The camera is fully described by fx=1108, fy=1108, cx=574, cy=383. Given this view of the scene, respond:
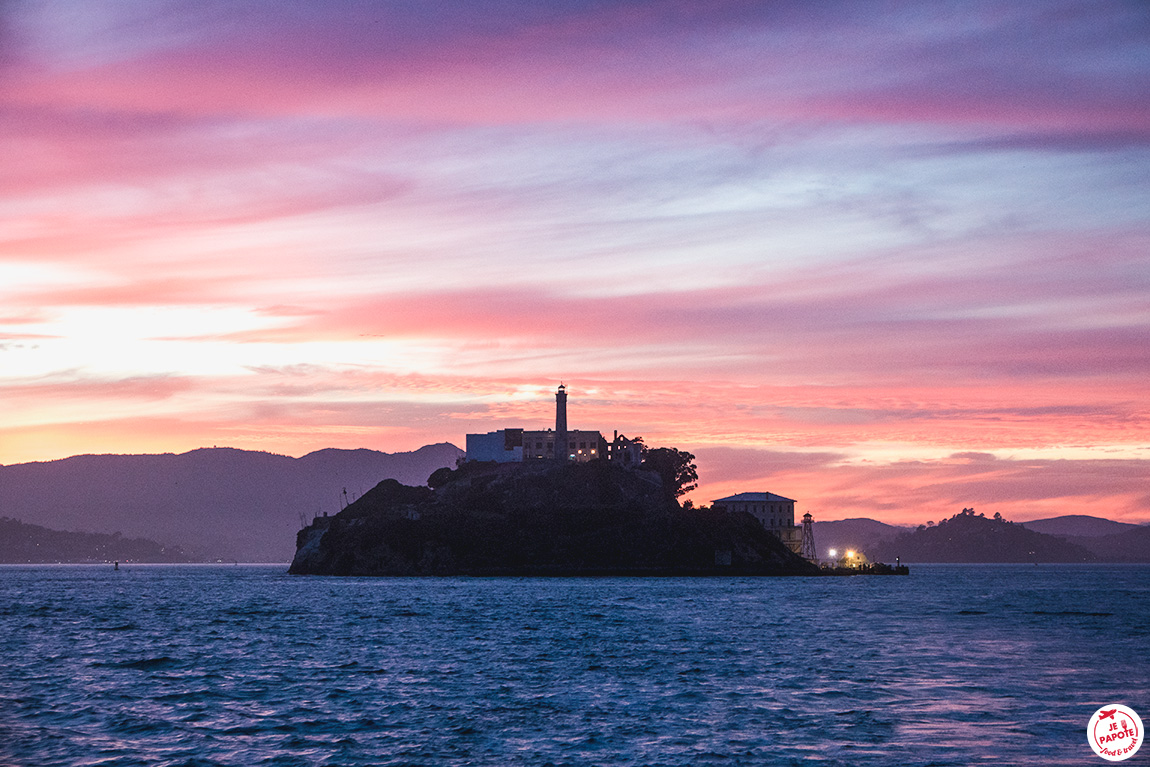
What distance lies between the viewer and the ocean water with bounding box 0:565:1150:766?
36.6 m

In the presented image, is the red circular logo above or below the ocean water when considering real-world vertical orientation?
above

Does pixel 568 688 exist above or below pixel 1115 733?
below

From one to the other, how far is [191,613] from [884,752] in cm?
9671

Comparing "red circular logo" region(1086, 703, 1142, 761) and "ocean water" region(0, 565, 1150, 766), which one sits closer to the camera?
"red circular logo" region(1086, 703, 1142, 761)

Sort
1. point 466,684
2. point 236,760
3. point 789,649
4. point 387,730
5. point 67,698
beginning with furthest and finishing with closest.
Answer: point 789,649 < point 466,684 < point 67,698 < point 387,730 < point 236,760

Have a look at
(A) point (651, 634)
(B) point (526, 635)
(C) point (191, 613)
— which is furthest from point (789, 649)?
(C) point (191, 613)

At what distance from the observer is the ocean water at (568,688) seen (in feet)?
120

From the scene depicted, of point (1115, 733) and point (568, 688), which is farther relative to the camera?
point (568, 688)

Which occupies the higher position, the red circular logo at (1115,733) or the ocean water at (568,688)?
the red circular logo at (1115,733)

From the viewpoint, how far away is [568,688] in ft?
172

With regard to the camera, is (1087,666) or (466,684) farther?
(1087,666)

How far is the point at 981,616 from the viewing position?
104000 millimetres

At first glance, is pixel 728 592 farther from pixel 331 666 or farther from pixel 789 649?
pixel 331 666

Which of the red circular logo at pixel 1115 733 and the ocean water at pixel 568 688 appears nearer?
the red circular logo at pixel 1115 733
